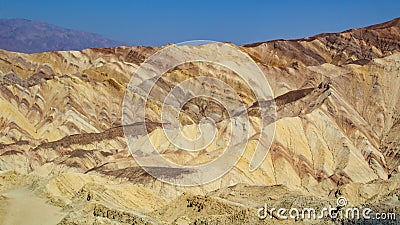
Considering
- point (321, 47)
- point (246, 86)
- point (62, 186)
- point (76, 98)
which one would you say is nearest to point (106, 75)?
point (76, 98)

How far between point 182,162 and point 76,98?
3579cm

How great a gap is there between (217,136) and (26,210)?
110 ft

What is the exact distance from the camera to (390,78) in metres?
75.9

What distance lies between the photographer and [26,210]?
32.3m

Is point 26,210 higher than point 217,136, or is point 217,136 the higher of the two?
point 217,136

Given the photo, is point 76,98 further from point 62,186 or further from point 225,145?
point 62,186

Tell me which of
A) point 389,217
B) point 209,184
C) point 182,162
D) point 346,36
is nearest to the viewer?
point 389,217

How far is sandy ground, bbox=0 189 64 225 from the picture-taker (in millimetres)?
30484

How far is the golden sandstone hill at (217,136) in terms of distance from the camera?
34625 mm

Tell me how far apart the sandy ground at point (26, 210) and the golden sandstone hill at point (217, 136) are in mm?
310

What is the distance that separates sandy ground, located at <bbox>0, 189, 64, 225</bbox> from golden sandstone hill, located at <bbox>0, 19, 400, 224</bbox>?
0.31m

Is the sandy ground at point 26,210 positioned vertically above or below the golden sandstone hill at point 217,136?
below

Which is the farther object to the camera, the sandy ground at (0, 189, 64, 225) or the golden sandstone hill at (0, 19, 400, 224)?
the golden sandstone hill at (0, 19, 400, 224)

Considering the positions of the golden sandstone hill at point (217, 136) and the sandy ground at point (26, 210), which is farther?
the golden sandstone hill at point (217, 136)
